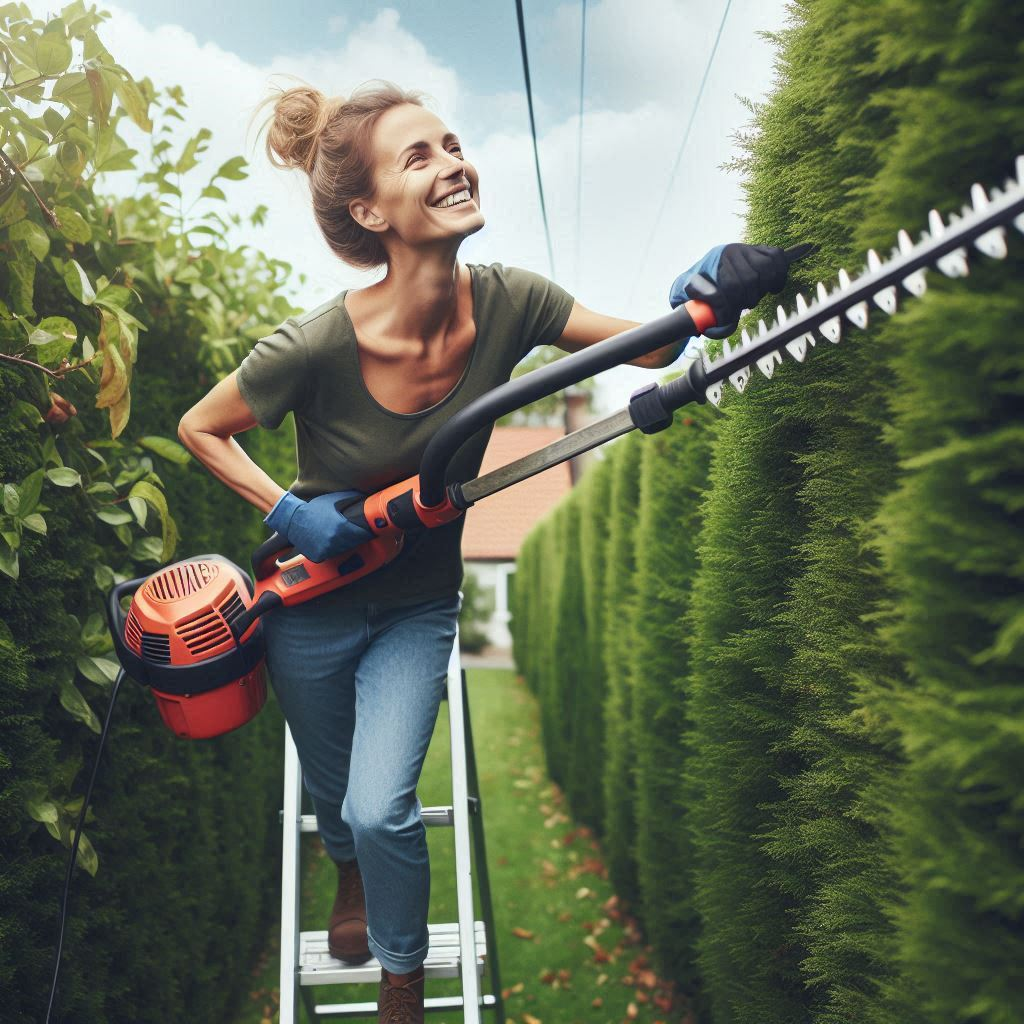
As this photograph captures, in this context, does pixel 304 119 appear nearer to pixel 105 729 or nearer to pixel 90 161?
pixel 90 161

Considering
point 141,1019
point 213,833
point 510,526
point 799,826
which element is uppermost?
point 510,526

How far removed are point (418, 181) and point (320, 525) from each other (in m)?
0.72

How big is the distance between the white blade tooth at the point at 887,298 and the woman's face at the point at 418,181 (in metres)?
0.93

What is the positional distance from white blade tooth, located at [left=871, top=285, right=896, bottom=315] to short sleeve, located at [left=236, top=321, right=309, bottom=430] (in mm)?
1194

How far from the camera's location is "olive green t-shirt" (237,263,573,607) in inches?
75.7

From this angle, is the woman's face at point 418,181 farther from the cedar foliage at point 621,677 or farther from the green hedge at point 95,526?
the cedar foliage at point 621,677

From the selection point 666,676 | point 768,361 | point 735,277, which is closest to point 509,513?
point 666,676

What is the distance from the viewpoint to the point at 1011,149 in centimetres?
95

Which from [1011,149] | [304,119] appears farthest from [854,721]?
[304,119]

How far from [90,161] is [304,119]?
1.62ft

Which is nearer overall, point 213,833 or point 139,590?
point 139,590

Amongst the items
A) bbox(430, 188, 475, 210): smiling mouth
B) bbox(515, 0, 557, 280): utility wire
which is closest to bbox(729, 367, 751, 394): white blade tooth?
bbox(430, 188, 475, 210): smiling mouth

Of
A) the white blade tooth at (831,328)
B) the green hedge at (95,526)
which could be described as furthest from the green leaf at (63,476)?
the white blade tooth at (831,328)

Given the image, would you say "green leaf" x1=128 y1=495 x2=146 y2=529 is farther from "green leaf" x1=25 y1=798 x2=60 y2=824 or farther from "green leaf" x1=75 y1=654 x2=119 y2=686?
"green leaf" x1=25 y1=798 x2=60 y2=824
